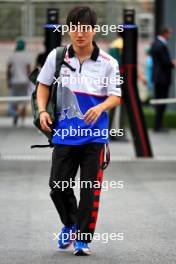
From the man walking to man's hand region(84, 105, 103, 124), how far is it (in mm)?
24

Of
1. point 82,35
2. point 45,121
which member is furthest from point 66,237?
point 82,35

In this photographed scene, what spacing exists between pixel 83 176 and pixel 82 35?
3.03 ft

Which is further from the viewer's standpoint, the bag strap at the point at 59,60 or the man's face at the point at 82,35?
the bag strap at the point at 59,60

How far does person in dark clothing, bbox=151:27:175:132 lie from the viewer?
64.2 feet

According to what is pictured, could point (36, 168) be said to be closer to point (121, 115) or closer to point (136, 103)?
point (136, 103)

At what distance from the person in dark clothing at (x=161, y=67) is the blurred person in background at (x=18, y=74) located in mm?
2501

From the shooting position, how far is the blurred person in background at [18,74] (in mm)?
20812

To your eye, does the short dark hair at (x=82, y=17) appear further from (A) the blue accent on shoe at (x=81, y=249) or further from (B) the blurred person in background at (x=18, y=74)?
(B) the blurred person in background at (x=18, y=74)

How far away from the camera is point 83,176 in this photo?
23.8 ft

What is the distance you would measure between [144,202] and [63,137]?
10.7 ft

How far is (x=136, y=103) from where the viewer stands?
14.5 m

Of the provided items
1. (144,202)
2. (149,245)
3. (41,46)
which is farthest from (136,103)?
(41,46)

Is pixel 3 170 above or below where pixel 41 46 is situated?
above

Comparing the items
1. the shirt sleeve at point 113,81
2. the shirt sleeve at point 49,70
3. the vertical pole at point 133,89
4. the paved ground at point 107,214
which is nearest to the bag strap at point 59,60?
the shirt sleeve at point 49,70
